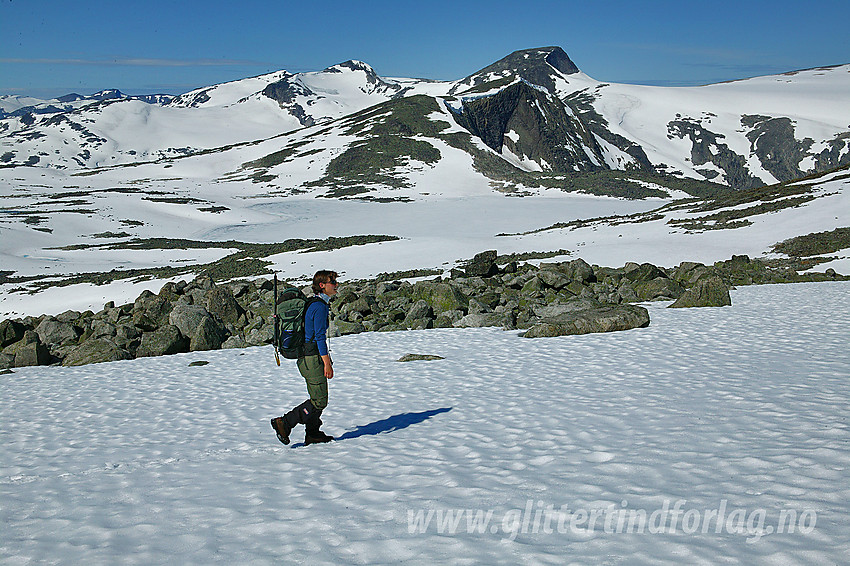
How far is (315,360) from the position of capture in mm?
7594

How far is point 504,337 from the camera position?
16.8 m

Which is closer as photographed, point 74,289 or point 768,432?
point 768,432

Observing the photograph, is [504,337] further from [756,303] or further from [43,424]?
[43,424]

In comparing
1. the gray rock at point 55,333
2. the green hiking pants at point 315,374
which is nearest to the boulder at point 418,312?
the gray rock at point 55,333

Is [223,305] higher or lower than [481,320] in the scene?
higher

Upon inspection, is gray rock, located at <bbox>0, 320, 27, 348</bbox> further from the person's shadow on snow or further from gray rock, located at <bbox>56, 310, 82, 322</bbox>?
the person's shadow on snow

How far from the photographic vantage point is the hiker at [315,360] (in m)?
7.46

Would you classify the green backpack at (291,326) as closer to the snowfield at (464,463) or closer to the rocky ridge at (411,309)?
the snowfield at (464,463)

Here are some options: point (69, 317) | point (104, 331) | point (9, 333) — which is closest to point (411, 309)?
point (104, 331)

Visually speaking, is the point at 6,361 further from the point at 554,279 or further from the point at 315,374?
the point at 554,279

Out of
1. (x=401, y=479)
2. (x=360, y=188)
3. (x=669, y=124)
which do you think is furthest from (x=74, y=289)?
(x=669, y=124)

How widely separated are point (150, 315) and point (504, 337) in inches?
533

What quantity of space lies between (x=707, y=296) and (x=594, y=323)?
5.46 m

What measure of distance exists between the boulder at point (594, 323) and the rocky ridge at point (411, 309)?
28 millimetres
